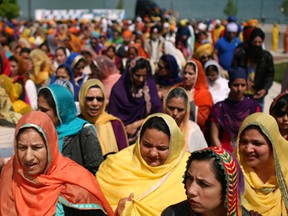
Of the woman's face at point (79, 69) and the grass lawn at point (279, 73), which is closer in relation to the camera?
the woman's face at point (79, 69)

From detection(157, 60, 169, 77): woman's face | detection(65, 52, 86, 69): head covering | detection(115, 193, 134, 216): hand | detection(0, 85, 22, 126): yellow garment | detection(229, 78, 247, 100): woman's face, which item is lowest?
detection(115, 193, 134, 216): hand

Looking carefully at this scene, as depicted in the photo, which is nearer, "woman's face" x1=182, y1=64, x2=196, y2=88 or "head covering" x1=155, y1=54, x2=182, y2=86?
"woman's face" x1=182, y1=64, x2=196, y2=88

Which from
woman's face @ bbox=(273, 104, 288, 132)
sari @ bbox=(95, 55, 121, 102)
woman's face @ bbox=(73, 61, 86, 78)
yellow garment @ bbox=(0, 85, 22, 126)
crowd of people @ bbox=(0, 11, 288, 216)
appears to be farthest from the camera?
woman's face @ bbox=(73, 61, 86, 78)

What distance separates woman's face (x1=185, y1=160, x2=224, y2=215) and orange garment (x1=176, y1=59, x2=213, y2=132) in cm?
371

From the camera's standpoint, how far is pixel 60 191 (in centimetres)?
361

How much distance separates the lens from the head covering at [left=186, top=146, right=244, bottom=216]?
9.38ft

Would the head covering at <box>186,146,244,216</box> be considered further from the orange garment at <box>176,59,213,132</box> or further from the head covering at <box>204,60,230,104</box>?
the head covering at <box>204,60,230,104</box>

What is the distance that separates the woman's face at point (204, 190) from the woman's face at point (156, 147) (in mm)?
1121

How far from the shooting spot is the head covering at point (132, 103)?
21.9 feet

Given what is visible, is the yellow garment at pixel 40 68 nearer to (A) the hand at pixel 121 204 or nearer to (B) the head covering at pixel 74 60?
(B) the head covering at pixel 74 60

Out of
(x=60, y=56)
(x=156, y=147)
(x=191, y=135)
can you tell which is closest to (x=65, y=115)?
(x=156, y=147)

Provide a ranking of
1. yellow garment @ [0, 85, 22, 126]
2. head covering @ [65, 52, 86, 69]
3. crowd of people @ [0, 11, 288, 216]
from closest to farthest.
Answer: crowd of people @ [0, 11, 288, 216] < yellow garment @ [0, 85, 22, 126] < head covering @ [65, 52, 86, 69]

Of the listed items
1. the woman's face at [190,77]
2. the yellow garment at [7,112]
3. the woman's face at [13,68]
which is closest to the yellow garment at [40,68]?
the woman's face at [13,68]

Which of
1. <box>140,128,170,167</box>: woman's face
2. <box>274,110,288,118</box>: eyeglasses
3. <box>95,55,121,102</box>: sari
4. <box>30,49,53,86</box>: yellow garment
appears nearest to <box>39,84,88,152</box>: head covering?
<box>140,128,170,167</box>: woman's face
